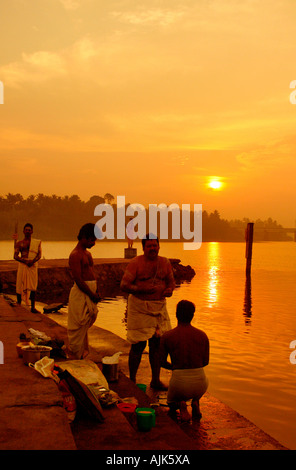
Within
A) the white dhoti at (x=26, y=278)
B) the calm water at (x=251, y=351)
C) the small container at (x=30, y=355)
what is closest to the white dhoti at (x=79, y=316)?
the small container at (x=30, y=355)

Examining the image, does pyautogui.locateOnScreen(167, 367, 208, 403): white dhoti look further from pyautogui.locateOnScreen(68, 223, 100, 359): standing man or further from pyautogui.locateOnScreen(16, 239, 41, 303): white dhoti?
pyautogui.locateOnScreen(16, 239, 41, 303): white dhoti

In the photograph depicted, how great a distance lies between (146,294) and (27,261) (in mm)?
6098

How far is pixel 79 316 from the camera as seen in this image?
5922 mm

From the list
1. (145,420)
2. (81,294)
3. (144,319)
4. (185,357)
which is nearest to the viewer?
(145,420)

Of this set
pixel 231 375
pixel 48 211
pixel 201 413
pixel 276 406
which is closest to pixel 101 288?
pixel 231 375

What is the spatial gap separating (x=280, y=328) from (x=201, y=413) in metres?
11.2

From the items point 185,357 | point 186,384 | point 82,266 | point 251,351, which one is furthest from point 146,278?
point 251,351

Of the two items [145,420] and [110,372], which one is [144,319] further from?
[145,420]

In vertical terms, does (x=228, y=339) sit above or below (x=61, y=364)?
below

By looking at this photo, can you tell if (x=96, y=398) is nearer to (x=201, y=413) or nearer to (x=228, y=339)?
(x=201, y=413)

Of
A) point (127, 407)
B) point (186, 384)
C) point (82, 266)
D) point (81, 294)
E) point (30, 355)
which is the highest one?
point (82, 266)

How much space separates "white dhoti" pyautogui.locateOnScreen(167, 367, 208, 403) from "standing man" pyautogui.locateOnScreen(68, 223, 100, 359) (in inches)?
54.7

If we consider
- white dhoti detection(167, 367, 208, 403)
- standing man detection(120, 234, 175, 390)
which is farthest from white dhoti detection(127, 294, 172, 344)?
white dhoti detection(167, 367, 208, 403)
